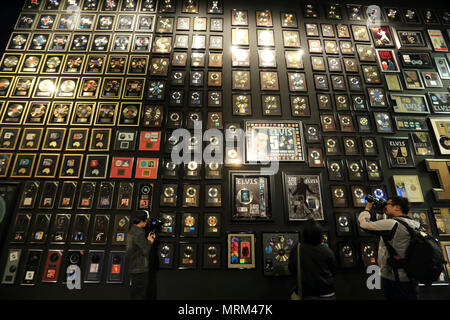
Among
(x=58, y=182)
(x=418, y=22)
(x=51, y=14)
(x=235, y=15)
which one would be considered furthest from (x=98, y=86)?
(x=418, y=22)

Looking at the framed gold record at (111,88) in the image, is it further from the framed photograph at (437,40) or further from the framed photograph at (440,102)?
the framed photograph at (437,40)

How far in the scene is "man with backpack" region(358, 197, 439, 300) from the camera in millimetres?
2373

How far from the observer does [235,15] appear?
14.8ft

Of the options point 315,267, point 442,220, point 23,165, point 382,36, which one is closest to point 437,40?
point 382,36

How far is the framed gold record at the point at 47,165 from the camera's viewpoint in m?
3.47

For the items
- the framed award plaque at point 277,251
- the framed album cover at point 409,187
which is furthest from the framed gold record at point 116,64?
the framed album cover at point 409,187

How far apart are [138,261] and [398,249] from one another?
2.78 m

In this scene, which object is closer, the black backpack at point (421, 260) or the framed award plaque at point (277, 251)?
the black backpack at point (421, 260)

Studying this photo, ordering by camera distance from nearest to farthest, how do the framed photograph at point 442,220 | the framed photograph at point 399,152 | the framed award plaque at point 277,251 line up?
the framed award plaque at point 277,251 → the framed photograph at point 442,220 → the framed photograph at point 399,152

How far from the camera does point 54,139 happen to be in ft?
11.9

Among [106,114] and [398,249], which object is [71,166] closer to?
[106,114]

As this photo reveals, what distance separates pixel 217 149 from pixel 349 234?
2.25 metres

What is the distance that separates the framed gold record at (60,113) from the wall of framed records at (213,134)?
3 cm

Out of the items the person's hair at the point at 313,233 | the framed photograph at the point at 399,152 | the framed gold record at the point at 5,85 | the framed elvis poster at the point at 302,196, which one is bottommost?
the person's hair at the point at 313,233
